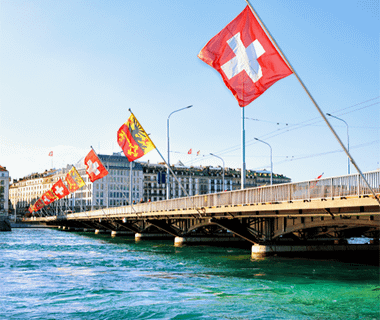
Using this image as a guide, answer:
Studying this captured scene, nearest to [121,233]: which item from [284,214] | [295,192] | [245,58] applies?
[284,214]

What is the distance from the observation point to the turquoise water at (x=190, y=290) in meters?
20.3

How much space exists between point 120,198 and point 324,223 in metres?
155

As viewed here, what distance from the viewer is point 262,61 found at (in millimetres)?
19750

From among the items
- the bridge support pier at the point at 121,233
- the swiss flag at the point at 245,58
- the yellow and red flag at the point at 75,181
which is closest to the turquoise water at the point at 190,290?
the swiss flag at the point at 245,58

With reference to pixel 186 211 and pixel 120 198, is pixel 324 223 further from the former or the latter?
pixel 120 198

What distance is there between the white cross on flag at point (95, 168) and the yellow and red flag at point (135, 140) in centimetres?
1820

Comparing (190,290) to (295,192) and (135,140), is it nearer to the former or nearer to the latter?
(295,192)

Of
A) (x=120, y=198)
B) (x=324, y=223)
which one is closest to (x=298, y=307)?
(x=324, y=223)

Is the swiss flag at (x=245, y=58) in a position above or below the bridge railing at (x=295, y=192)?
above

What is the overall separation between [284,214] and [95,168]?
3015cm

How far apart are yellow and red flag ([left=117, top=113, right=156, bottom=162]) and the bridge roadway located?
8.10 metres

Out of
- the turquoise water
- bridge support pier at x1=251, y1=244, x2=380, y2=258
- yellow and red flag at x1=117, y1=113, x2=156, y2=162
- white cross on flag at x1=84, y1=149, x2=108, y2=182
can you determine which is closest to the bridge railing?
the turquoise water

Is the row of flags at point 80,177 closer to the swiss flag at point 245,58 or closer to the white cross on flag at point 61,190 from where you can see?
the white cross on flag at point 61,190

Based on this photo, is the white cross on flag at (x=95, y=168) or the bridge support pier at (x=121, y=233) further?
the bridge support pier at (x=121, y=233)
